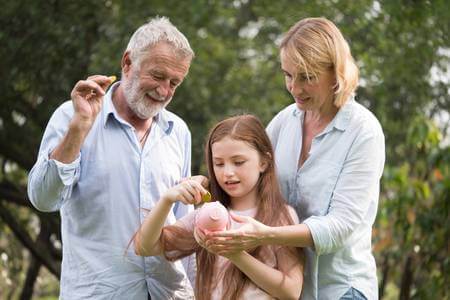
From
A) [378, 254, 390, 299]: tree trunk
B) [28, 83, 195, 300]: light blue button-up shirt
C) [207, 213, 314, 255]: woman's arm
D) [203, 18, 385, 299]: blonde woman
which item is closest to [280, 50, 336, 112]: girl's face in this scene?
[203, 18, 385, 299]: blonde woman

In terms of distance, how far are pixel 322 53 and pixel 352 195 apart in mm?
501

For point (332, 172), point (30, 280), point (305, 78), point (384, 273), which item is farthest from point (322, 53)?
point (30, 280)

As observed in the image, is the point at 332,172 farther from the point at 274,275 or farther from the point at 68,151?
the point at 68,151

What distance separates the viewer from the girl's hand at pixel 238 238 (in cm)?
310

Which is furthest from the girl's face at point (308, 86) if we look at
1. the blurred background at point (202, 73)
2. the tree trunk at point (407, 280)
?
the tree trunk at point (407, 280)

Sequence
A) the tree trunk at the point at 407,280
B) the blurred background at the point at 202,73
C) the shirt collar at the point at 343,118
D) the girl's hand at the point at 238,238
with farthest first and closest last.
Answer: the blurred background at the point at 202,73, the tree trunk at the point at 407,280, the shirt collar at the point at 343,118, the girl's hand at the point at 238,238

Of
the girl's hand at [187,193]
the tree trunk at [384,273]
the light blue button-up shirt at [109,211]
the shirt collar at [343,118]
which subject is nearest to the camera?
the girl's hand at [187,193]

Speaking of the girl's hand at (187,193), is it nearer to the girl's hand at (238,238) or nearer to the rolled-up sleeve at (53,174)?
the girl's hand at (238,238)

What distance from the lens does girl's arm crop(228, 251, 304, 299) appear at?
10.5ft

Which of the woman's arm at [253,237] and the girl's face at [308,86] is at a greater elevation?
the girl's face at [308,86]

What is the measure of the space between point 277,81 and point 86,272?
5.39m

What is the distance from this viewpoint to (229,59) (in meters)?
8.70

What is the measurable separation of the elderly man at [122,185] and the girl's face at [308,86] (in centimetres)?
53

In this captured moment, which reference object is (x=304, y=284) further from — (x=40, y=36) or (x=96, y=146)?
(x=40, y=36)
